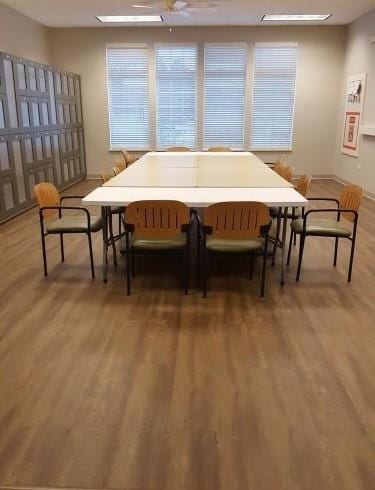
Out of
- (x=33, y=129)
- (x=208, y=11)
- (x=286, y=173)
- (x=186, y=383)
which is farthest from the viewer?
(x=208, y=11)

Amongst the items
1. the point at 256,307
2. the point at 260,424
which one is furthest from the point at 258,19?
the point at 260,424

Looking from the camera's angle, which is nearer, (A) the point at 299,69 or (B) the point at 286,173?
(B) the point at 286,173

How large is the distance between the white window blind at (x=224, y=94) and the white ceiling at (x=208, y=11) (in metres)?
0.62

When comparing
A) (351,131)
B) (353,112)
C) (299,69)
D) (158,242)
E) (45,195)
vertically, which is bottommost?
(158,242)

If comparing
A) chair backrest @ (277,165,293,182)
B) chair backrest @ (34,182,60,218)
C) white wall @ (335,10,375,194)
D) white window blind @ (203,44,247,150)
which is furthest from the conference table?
white window blind @ (203,44,247,150)

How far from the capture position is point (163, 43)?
8422 mm

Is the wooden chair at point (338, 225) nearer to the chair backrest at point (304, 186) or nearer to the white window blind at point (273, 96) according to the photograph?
the chair backrest at point (304, 186)

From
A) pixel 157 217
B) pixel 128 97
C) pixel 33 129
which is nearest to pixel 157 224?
pixel 157 217

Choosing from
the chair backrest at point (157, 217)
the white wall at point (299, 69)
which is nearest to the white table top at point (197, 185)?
the chair backrest at point (157, 217)

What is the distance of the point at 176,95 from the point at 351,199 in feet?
19.8

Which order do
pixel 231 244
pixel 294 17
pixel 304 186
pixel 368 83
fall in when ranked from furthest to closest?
pixel 294 17, pixel 368 83, pixel 304 186, pixel 231 244

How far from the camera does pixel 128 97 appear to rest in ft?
28.8

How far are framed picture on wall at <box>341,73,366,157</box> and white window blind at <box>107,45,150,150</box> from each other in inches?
155

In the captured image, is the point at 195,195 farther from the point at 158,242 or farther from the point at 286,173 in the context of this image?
the point at 286,173
